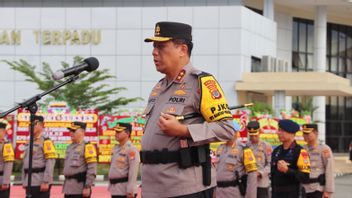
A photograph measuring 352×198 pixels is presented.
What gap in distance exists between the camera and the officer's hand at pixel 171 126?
16.8 feet

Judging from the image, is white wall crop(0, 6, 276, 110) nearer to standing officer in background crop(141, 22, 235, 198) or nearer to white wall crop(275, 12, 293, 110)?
white wall crop(275, 12, 293, 110)

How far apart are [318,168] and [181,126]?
8.30 m

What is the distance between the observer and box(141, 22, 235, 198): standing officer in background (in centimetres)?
527

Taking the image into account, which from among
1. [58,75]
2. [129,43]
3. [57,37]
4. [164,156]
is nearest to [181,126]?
[164,156]

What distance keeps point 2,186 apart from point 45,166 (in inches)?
30.8

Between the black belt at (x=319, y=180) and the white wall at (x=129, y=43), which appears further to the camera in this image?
the white wall at (x=129, y=43)

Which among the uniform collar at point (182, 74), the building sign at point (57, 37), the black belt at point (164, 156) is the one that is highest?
the building sign at point (57, 37)

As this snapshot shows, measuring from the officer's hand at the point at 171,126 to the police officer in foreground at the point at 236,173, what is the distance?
6825 millimetres

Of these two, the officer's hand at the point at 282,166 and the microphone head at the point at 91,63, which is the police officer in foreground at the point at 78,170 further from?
the microphone head at the point at 91,63

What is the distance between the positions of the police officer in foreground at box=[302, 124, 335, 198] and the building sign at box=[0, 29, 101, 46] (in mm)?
30200

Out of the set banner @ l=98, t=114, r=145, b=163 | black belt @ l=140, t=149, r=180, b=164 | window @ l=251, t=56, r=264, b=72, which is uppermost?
window @ l=251, t=56, r=264, b=72

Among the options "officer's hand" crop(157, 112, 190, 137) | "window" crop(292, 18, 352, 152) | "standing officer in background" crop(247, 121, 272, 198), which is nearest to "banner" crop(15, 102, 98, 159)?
"standing officer in background" crop(247, 121, 272, 198)

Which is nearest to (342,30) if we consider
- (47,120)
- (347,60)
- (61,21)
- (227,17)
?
(347,60)

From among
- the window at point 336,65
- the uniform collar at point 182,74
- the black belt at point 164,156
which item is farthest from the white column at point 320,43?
the black belt at point 164,156
